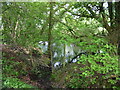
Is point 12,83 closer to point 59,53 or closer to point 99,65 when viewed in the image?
point 59,53

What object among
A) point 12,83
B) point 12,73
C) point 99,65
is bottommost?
point 12,83

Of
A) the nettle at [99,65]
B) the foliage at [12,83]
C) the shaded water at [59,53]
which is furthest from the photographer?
the shaded water at [59,53]

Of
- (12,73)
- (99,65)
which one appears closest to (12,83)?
(12,73)

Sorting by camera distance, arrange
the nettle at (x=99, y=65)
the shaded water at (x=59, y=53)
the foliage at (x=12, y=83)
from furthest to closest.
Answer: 1. the shaded water at (x=59, y=53)
2. the foliage at (x=12, y=83)
3. the nettle at (x=99, y=65)

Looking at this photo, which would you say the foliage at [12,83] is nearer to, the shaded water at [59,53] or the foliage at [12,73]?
the foliage at [12,73]

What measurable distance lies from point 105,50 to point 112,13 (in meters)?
0.94

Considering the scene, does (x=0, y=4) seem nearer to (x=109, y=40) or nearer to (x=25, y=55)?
(x=25, y=55)

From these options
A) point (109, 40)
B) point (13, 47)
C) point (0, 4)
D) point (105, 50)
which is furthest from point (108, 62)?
point (0, 4)

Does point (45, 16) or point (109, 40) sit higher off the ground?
point (45, 16)

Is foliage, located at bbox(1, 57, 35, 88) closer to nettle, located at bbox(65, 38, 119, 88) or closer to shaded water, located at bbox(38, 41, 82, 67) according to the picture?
shaded water, located at bbox(38, 41, 82, 67)

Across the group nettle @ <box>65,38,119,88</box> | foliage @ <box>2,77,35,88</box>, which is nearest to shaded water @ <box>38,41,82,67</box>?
nettle @ <box>65,38,119,88</box>

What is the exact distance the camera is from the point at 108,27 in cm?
244

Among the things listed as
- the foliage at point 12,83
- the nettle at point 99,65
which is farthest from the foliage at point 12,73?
the nettle at point 99,65

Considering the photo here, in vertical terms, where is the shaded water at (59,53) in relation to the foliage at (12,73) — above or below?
above
